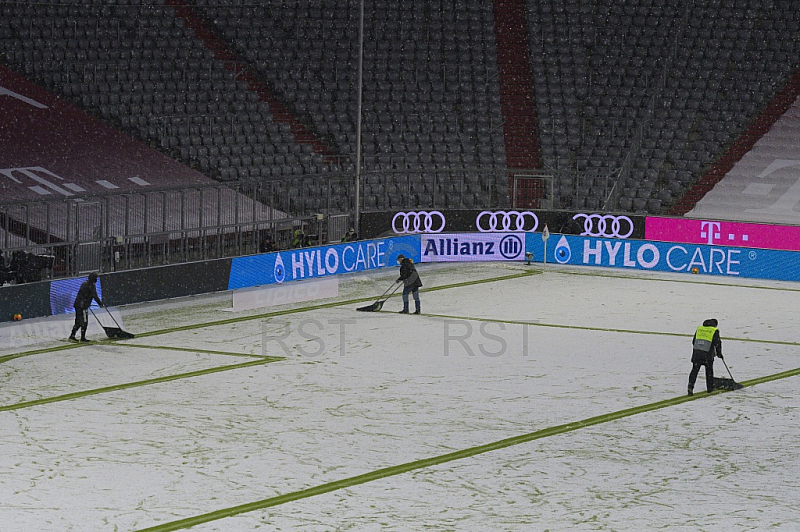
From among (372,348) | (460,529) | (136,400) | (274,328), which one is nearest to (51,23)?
(274,328)

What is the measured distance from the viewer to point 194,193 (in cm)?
3509

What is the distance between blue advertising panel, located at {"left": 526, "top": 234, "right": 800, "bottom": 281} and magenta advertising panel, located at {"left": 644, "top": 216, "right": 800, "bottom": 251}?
101 centimetres

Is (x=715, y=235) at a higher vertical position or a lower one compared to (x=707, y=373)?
higher

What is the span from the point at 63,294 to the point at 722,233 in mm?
19889

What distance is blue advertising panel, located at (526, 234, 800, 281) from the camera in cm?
3697

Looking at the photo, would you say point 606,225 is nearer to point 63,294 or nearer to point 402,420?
point 63,294

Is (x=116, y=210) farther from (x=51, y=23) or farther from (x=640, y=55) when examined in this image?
(x=640, y=55)

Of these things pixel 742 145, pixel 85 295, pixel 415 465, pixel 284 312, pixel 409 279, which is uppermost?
pixel 742 145

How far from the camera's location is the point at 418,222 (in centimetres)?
4066

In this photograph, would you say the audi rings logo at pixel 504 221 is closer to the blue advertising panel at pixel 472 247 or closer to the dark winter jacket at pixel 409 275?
the blue advertising panel at pixel 472 247

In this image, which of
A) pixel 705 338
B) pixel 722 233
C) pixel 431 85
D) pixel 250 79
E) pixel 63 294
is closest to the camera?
pixel 705 338

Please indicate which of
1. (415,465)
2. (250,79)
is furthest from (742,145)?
(415,465)

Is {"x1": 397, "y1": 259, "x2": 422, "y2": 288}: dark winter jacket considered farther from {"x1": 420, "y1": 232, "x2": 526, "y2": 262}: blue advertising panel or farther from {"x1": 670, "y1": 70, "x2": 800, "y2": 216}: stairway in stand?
{"x1": 670, "y1": 70, "x2": 800, "y2": 216}: stairway in stand

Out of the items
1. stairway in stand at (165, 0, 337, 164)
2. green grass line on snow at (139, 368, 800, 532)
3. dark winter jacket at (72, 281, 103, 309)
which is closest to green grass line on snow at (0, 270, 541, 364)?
dark winter jacket at (72, 281, 103, 309)
